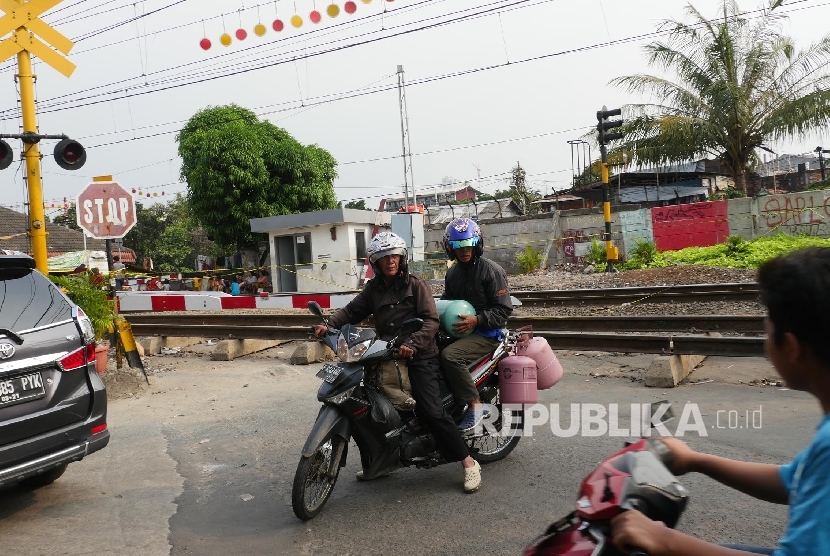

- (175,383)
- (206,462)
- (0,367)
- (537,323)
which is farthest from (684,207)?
(0,367)

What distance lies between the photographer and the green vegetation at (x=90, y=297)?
847 cm

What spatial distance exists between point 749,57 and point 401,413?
2151 cm

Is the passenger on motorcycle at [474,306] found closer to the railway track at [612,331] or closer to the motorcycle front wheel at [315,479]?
the motorcycle front wheel at [315,479]

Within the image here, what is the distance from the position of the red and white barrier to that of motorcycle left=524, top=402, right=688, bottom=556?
10.5 meters

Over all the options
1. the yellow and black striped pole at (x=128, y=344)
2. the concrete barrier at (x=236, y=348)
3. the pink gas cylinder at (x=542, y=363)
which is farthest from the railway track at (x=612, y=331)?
the pink gas cylinder at (x=542, y=363)

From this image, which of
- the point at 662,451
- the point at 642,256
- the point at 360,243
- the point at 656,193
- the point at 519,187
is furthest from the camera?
the point at 519,187

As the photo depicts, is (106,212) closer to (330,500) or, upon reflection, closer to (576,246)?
(330,500)

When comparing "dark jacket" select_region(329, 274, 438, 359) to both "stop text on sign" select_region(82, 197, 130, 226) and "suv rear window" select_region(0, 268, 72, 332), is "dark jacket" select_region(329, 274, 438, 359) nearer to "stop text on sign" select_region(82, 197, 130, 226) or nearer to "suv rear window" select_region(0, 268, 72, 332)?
"suv rear window" select_region(0, 268, 72, 332)

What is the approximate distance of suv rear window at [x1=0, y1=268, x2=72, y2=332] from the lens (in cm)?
443

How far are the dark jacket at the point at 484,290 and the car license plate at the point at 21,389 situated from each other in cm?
291

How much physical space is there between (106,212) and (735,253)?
50.9 ft

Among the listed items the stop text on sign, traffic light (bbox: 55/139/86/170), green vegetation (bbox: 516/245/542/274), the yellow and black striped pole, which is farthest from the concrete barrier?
green vegetation (bbox: 516/245/542/274)

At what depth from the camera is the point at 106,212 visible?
1052cm

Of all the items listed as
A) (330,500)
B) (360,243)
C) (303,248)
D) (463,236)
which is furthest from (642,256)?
(330,500)
